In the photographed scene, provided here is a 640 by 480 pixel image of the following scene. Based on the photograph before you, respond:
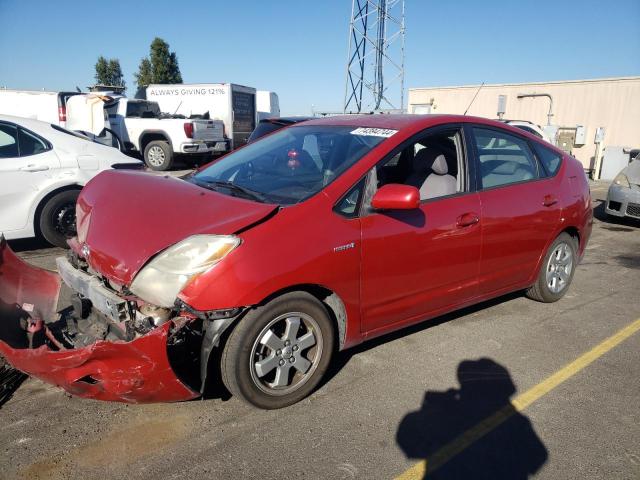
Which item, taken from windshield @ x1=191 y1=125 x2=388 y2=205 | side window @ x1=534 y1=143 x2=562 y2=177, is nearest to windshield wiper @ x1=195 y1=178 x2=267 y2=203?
windshield @ x1=191 y1=125 x2=388 y2=205

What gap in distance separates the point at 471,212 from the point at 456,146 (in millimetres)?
535

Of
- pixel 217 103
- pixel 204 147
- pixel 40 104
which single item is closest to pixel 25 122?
pixel 204 147

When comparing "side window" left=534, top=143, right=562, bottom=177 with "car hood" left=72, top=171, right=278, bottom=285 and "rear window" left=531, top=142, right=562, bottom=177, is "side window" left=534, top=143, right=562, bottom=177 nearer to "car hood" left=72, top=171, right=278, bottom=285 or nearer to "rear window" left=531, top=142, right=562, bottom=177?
"rear window" left=531, top=142, right=562, bottom=177

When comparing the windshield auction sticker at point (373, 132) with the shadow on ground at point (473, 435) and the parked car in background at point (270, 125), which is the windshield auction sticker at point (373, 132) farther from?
the parked car in background at point (270, 125)

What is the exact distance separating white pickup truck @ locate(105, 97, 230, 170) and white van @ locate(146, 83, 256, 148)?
1.31 metres

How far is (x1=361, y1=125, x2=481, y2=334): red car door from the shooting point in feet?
9.96

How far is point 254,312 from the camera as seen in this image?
→ 2.56 meters

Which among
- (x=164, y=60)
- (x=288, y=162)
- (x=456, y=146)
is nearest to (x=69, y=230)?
(x=288, y=162)

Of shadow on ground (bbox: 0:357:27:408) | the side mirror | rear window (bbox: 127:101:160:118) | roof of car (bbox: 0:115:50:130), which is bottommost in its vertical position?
shadow on ground (bbox: 0:357:27:408)

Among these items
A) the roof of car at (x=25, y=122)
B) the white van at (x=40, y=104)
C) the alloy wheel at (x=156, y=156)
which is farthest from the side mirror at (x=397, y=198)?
the white van at (x=40, y=104)

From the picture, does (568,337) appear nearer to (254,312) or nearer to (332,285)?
(332,285)

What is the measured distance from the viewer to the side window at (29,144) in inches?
217

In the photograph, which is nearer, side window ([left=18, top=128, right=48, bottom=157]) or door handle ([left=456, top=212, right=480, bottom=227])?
door handle ([left=456, top=212, right=480, bottom=227])

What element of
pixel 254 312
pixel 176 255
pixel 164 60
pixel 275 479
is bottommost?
pixel 275 479
